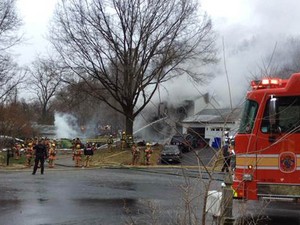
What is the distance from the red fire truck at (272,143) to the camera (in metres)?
8.51

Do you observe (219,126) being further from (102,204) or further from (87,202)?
(87,202)

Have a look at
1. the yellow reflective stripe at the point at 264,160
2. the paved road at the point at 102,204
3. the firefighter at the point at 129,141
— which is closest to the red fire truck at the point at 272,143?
the yellow reflective stripe at the point at 264,160

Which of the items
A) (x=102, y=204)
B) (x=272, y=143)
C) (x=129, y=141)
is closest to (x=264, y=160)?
(x=272, y=143)

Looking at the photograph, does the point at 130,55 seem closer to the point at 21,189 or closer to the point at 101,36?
the point at 101,36

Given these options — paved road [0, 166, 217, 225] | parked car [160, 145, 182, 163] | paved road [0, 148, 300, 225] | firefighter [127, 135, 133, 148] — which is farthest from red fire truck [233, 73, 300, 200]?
firefighter [127, 135, 133, 148]

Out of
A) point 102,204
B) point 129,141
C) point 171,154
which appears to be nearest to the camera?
point 102,204

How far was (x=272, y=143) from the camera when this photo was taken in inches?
334

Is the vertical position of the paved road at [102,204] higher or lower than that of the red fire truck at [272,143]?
lower

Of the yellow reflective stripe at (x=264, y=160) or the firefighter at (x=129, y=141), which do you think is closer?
the yellow reflective stripe at (x=264, y=160)

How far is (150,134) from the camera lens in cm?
4725

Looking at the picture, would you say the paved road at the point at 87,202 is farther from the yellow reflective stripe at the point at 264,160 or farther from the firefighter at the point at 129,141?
the firefighter at the point at 129,141

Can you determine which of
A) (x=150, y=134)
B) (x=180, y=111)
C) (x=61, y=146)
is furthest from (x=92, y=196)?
(x=61, y=146)

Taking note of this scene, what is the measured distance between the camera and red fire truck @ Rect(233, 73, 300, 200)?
27.9 ft

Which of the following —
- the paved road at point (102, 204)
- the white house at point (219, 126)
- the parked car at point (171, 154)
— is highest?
the white house at point (219, 126)
